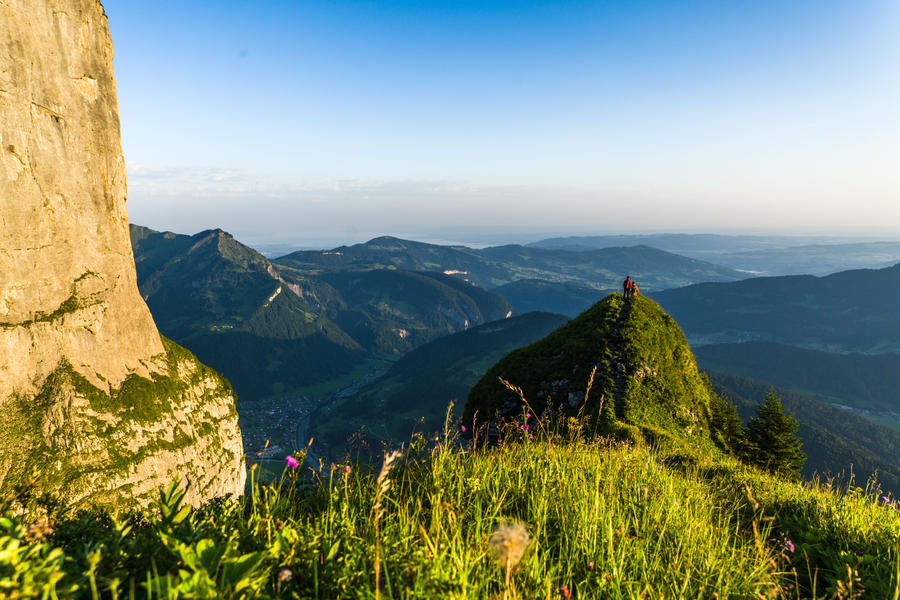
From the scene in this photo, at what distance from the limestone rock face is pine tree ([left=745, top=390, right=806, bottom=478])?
40.9m

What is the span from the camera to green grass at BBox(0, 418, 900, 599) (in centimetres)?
231

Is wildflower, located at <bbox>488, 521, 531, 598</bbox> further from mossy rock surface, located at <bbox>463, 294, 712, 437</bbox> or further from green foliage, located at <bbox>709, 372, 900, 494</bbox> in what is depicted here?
green foliage, located at <bbox>709, 372, 900, 494</bbox>

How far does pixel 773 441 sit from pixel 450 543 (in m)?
40.2

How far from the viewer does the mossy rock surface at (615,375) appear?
27.2 m

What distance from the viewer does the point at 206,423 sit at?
3769 cm

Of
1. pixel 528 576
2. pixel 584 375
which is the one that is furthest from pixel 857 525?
pixel 584 375

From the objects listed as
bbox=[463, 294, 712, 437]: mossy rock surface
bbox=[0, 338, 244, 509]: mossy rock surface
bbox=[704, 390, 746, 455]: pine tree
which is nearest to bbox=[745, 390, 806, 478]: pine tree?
bbox=[704, 390, 746, 455]: pine tree

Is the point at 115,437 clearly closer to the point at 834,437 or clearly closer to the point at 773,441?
the point at 773,441

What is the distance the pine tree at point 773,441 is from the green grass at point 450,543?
97.4ft

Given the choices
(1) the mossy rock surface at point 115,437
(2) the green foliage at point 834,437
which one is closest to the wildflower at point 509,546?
(1) the mossy rock surface at point 115,437

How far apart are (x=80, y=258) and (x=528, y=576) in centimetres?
4470

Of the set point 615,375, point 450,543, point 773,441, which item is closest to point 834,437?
point 773,441

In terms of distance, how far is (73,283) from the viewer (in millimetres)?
31891

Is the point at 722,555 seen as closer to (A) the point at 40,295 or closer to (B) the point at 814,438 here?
(A) the point at 40,295
